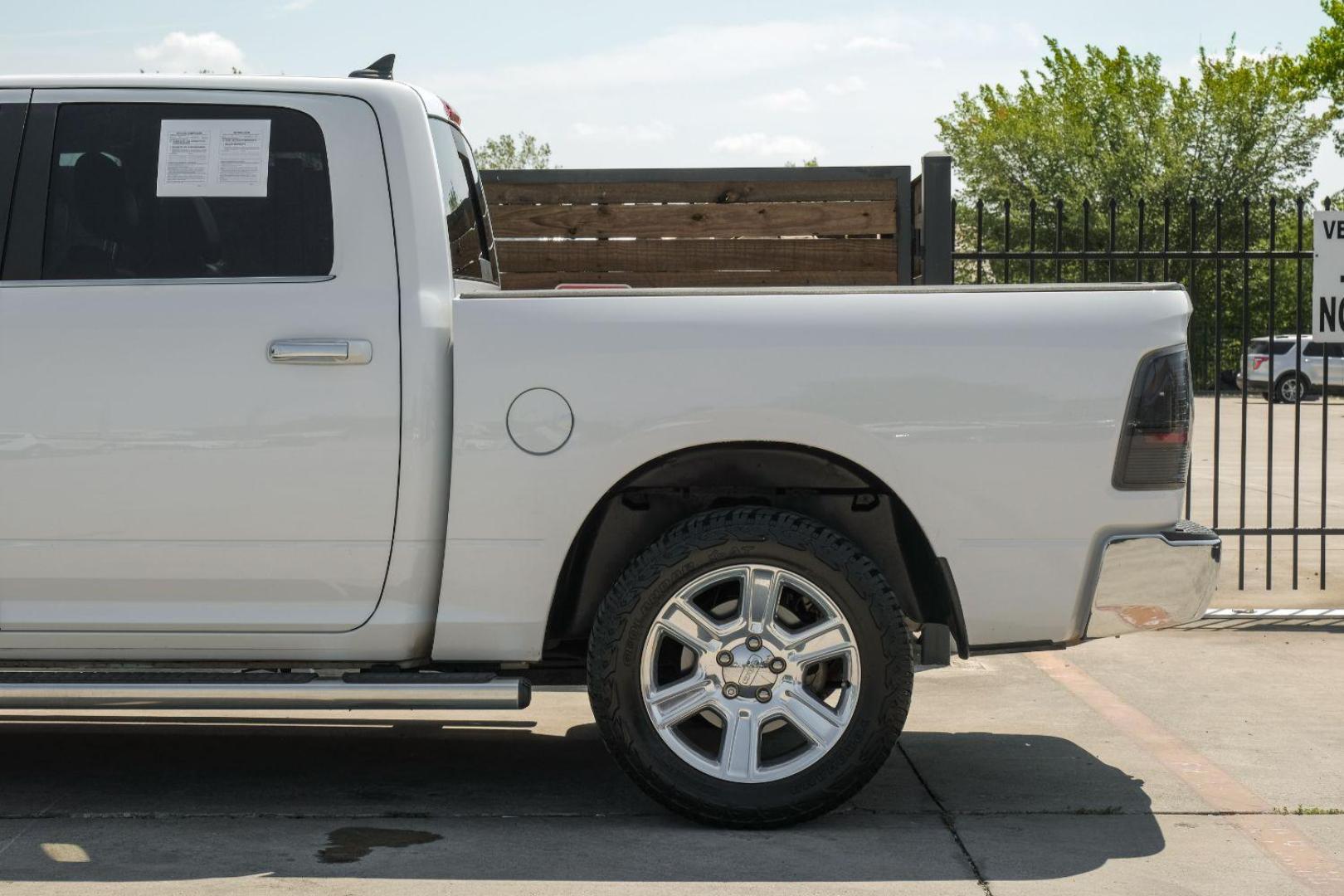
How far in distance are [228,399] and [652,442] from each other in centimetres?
114

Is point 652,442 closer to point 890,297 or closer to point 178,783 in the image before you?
point 890,297

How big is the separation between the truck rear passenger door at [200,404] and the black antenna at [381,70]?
377 millimetres

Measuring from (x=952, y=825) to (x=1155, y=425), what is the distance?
1.27 m

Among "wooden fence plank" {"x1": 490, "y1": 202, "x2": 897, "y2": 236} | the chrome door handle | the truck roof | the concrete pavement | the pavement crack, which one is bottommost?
Result: the concrete pavement

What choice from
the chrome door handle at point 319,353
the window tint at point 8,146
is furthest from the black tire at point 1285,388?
the window tint at point 8,146

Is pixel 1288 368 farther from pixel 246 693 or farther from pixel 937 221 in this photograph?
pixel 246 693

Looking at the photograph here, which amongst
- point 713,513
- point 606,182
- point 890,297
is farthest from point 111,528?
point 606,182

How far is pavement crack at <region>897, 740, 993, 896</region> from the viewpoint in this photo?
13.5 feet

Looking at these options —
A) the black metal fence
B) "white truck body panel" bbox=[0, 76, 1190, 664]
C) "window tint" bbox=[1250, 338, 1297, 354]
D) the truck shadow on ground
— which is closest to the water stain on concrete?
the truck shadow on ground

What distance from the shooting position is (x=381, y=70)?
4.91 m

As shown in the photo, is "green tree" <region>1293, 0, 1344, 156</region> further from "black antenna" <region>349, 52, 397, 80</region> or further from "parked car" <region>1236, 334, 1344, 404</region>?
"black antenna" <region>349, 52, 397, 80</region>

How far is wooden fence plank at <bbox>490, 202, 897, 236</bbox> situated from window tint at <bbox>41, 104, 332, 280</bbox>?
4057mm

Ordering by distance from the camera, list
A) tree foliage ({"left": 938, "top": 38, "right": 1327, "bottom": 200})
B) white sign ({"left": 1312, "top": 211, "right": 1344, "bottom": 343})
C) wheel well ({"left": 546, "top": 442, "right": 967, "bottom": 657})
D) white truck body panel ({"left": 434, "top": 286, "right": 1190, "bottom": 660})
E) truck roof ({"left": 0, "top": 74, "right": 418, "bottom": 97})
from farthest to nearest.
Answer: tree foliage ({"left": 938, "top": 38, "right": 1327, "bottom": 200}) → white sign ({"left": 1312, "top": 211, "right": 1344, "bottom": 343}) → truck roof ({"left": 0, "top": 74, "right": 418, "bottom": 97}) → wheel well ({"left": 546, "top": 442, "right": 967, "bottom": 657}) → white truck body panel ({"left": 434, "top": 286, "right": 1190, "bottom": 660})

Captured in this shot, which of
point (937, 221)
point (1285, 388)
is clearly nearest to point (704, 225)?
point (937, 221)
